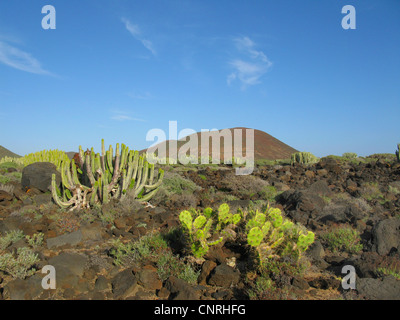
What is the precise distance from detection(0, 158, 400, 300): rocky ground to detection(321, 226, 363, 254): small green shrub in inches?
0.8

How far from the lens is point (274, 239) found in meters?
5.00

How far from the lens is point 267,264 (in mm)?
4695

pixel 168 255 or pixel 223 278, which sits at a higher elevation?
pixel 168 255

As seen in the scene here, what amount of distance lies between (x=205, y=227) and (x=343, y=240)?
295cm

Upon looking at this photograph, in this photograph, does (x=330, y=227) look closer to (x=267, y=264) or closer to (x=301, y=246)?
(x=301, y=246)

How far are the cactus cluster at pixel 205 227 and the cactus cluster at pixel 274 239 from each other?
482 mm

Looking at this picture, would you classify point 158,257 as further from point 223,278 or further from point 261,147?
point 261,147

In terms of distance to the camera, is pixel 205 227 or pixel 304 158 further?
pixel 304 158

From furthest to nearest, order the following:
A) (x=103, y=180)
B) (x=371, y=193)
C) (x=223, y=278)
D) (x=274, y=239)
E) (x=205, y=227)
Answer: (x=371, y=193), (x=103, y=180), (x=205, y=227), (x=274, y=239), (x=223, y=278)

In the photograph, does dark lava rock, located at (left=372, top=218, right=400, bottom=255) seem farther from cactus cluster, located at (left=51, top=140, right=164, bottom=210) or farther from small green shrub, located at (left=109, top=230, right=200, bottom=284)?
cactus cluster, located at (left=51, top=140, right=164, bottom=210)

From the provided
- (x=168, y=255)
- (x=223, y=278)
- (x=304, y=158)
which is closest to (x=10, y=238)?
(x=168, y=255)

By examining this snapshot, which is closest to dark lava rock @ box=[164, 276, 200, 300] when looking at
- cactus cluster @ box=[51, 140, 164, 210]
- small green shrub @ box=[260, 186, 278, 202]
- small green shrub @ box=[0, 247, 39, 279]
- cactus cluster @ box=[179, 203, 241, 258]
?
cactus cluster @ box=[179, 203, 241, 258]
